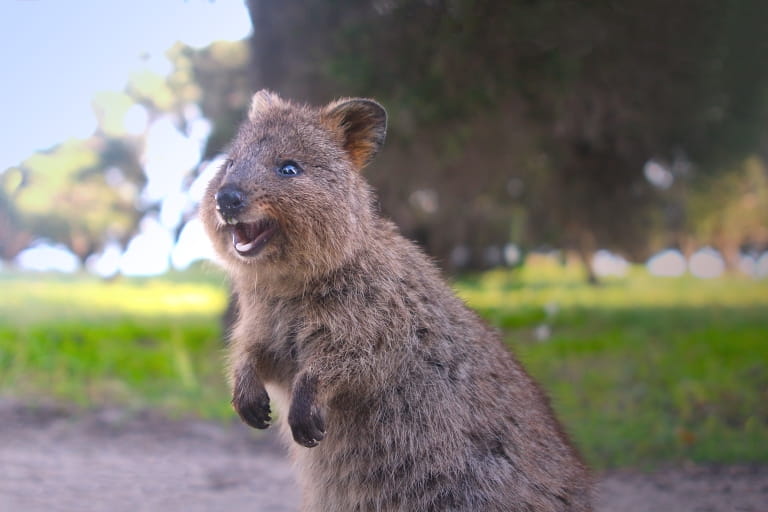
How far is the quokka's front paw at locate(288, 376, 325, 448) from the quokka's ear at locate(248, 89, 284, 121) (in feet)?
4.94

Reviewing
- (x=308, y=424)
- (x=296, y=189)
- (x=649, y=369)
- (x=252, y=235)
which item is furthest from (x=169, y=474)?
(x=649, y=369)

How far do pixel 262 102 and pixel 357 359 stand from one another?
5.06 ft

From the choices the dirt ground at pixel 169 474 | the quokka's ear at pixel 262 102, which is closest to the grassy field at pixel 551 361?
the dirt ground at pixel 169 474

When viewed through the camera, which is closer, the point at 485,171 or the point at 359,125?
the point at 359,125

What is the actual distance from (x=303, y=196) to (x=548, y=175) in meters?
6.77

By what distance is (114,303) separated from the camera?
30.6 feet

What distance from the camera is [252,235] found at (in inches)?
134

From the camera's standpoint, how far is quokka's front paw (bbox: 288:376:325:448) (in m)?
3.20

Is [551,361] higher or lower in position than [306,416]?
higher

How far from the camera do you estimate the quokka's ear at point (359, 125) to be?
3729 millimetres

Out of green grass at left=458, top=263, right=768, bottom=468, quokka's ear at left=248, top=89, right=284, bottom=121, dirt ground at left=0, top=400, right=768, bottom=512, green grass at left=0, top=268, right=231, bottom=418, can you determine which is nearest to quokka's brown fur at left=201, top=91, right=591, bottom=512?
quokka's ear at left=248, top=89, right=284, bottom=121

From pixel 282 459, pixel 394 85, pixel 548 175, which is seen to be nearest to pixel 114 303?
pixel 282 459

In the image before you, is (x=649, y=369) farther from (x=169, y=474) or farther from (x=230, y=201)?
(x=230, y=201)

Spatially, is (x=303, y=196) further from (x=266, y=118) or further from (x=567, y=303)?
(x=567, y=303)
